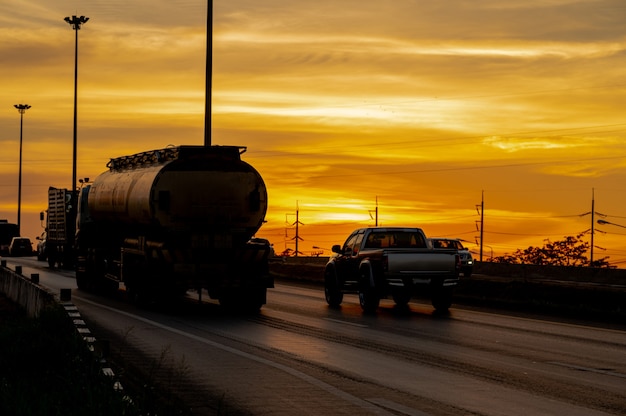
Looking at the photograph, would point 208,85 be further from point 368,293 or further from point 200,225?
point 368,293

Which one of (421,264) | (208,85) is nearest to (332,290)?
(421,264)

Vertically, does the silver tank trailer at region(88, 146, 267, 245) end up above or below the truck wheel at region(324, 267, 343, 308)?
above

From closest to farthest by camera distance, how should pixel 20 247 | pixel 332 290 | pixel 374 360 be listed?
pixel 374 360 < pixel 332 290 < pixel 20 247

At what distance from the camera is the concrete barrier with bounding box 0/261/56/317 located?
23.7m

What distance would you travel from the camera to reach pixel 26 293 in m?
28.2

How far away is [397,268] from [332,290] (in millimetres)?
3374

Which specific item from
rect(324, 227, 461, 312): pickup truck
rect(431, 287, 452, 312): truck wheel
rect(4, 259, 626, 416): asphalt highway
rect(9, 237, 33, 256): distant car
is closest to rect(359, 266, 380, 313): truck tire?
rect(324, 227, 461, 312): pickup truck

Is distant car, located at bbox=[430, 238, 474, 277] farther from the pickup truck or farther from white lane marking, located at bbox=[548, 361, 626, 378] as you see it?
white lane marking, located at bbox=[548, 361, 626, 378]

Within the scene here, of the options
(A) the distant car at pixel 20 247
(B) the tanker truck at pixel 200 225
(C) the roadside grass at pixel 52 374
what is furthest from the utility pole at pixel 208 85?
(A) the distant car at pixel 20 247

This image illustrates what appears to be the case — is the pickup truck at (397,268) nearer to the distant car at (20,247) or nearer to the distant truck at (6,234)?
the distant car at (20,247)

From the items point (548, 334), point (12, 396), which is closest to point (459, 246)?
point (548, 334)

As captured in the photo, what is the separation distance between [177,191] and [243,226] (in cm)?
191

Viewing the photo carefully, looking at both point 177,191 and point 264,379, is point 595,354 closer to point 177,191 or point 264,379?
point 264,379

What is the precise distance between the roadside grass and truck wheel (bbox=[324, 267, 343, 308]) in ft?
41.1
